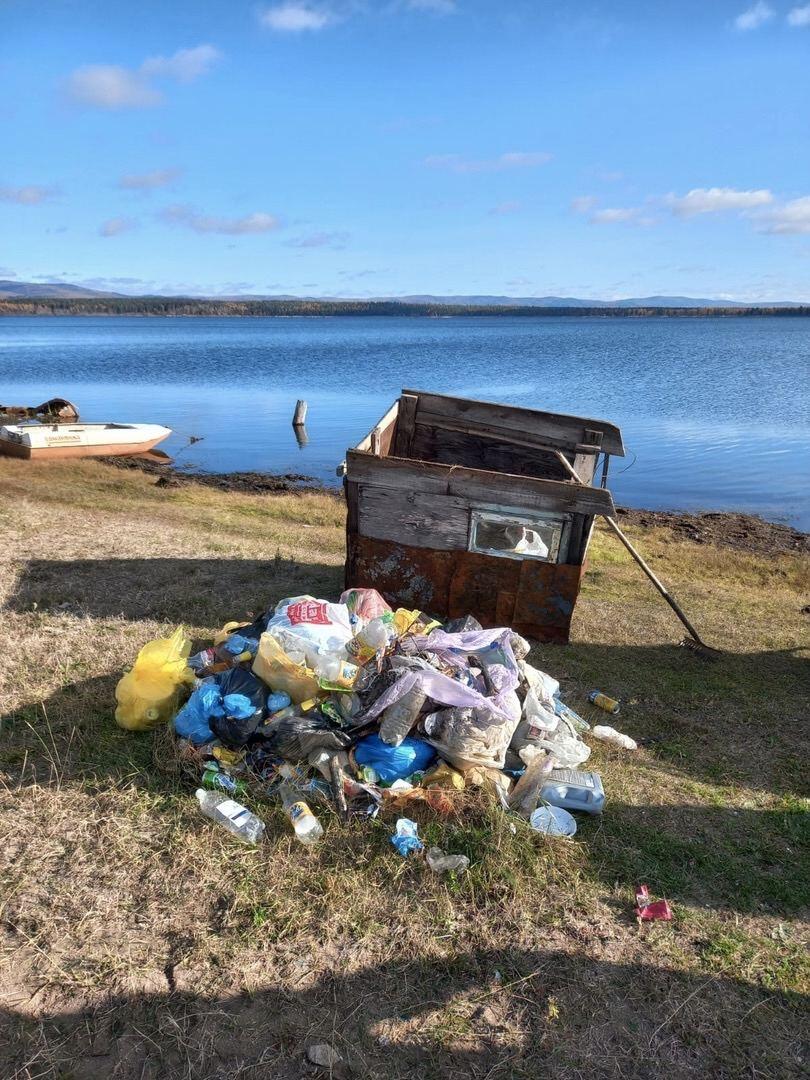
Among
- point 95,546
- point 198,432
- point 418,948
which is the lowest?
point 198,432

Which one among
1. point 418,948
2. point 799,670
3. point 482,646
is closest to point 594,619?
point 799,670

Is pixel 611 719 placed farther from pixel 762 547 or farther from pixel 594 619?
pixel 762 547

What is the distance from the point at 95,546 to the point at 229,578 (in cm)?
228

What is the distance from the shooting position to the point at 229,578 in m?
8.51

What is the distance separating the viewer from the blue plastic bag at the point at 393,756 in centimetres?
432

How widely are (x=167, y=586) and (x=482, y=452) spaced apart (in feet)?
14.7

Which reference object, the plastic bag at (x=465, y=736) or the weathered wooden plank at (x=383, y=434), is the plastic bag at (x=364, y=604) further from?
the weathered wooden plank at (x=383, y=434)

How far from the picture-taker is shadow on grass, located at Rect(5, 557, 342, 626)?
7.27m

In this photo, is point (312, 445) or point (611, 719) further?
point (312, 445)

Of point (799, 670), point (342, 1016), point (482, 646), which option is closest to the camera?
point (342, 1016)

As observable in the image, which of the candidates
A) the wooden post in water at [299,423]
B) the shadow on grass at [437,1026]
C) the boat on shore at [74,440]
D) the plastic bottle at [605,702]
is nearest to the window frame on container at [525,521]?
the plastic bottle at [605,702]

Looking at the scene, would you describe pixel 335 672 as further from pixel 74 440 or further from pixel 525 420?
pixel 74 440

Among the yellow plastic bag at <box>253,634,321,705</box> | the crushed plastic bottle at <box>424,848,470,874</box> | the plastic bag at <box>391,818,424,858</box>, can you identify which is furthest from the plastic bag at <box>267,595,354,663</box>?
the crushed plastic bottle at <box>424,848,470,874</box>

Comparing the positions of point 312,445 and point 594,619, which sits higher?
point 594,619
